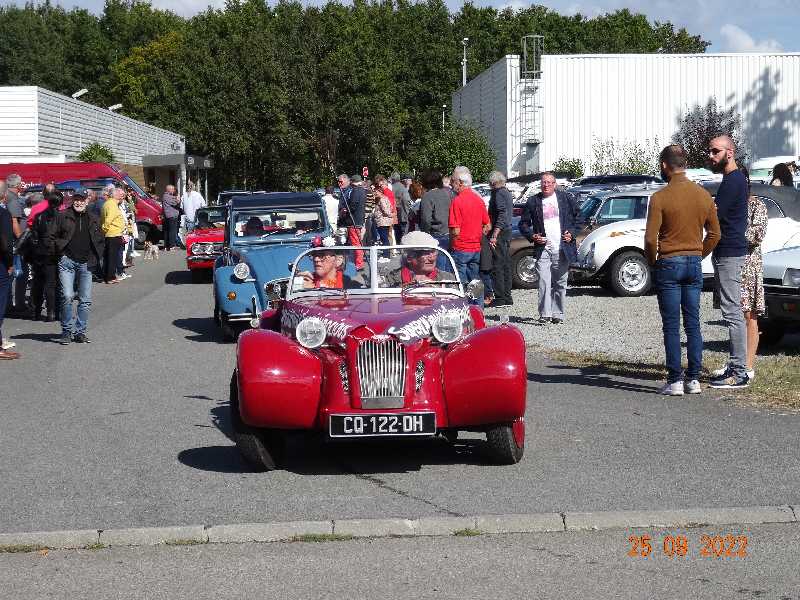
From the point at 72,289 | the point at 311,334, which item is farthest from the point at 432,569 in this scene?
the point at 72,289

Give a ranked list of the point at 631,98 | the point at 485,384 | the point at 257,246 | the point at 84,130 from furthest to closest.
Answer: the point at 631,98
the point at 84,130
the point at 257,246
the point at 485,384

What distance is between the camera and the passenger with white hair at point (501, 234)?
1854cm

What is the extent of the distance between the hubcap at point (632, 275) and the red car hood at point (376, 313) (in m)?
12.6

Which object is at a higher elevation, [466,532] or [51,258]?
[51,258]

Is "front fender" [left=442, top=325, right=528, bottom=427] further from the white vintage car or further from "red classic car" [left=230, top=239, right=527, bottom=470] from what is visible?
the white vintage car

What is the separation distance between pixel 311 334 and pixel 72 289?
9.16 m

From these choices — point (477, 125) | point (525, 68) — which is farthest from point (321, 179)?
point (525, 68)

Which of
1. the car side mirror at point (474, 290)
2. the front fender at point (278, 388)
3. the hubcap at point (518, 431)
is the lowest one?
the hubcap at point (518, 431)

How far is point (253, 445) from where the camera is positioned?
811 centimetres

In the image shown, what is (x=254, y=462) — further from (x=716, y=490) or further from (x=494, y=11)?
(x=494, y=11)

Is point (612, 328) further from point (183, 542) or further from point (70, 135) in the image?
point (70, 135)

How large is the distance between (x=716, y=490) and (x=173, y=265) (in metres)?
26.8

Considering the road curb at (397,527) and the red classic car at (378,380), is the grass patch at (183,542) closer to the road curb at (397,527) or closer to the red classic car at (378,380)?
the road curb at (397,527)
